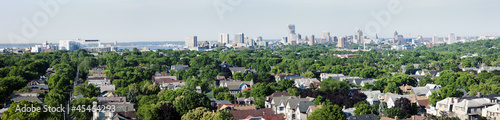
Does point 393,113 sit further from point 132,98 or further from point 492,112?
point 132,98

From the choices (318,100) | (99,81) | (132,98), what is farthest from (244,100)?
(99,81)

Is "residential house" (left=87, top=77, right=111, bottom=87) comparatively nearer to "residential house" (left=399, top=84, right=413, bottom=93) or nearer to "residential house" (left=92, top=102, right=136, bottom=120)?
"residential house" (left=92, top=102, right=136, bottom=120)

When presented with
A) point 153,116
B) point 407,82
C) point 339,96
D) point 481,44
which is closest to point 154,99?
Answer: point 153,116

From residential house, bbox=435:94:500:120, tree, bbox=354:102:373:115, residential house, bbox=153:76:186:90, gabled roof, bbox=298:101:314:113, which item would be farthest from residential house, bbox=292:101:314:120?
residential house, bbox=153:76:186:90

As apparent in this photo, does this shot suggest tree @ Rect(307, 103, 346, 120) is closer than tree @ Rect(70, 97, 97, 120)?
Yes

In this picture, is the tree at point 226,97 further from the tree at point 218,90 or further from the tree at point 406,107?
the tree at point 406,107

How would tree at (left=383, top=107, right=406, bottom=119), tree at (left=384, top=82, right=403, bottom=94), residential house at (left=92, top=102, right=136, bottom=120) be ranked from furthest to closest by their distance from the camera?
tree at (left=384, top=82, right=403, bottom=94)
residential house at (left=92, top=102, right=136, bottom=120)
tree at (left=383, top=107, right=406, bottom=119)

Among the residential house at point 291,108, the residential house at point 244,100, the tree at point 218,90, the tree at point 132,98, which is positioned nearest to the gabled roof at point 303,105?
the residential house at point 291,108

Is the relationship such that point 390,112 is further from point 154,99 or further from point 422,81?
point 422,81
